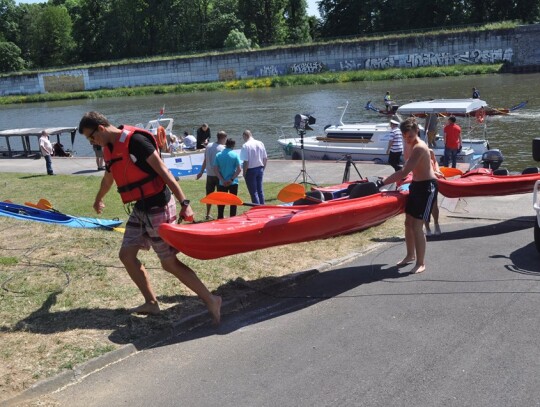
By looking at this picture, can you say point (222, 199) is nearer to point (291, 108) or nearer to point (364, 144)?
point (364, 144)

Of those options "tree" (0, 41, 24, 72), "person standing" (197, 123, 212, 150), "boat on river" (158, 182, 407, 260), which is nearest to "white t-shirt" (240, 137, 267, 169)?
"boat on river" (158, 182, 407, 260)

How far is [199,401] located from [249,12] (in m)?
91.3

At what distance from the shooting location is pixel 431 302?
6375 mm

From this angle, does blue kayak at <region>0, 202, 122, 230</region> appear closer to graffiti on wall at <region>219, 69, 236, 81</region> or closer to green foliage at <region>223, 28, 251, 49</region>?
graffiti on wall at <region>219, 69, 236, 81</region>

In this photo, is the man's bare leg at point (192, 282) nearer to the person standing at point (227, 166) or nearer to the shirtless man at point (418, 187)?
the shirtless man at point (418, 187)

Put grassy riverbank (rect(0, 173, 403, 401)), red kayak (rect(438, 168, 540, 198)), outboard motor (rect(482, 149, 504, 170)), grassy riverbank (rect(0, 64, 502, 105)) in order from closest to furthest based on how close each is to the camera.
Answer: grassy riverbank (rect(0, 173, 403, 401))
red kayak (rect(438, 168, 540, 198))
outboard motor (rect(482, 149, 504, 170))
grassy riverbank (rect(0, 64, 502, 105))

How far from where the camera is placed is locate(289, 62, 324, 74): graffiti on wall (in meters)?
69.7

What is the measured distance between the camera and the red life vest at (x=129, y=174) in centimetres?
572

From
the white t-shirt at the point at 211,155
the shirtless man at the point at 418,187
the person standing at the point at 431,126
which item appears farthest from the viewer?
the person standing at the point at 431,126

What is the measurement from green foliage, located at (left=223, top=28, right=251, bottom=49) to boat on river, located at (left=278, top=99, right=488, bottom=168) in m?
59.4

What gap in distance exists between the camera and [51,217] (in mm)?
10266

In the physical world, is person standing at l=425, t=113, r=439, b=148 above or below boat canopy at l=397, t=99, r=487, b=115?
below

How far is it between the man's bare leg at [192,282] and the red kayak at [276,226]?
143 mm

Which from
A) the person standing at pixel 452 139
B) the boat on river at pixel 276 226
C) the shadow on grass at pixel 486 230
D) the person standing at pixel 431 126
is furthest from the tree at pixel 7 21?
the boat on river at pixel 276 226
